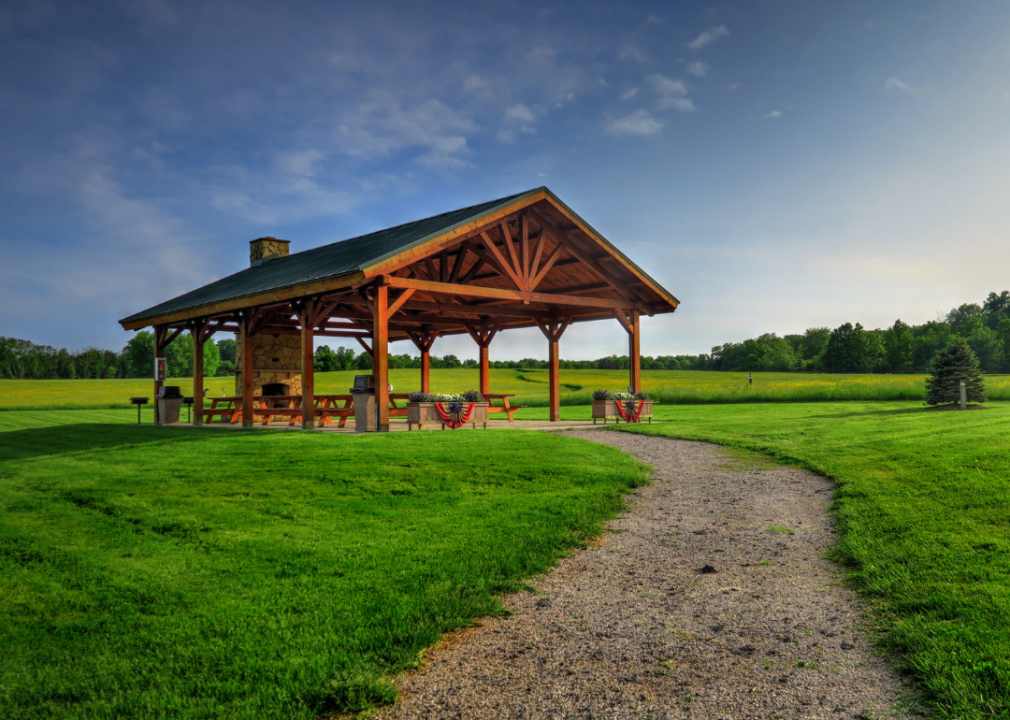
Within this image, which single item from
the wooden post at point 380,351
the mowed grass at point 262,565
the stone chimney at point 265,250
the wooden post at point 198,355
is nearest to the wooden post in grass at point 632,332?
the wooden post at point 380,351

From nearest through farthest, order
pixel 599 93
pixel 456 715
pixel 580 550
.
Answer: pixel 456 715, pixel 580 550, pixel 599 93

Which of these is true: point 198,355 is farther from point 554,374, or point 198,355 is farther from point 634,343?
point 634,343

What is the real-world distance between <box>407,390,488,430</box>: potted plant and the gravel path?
885 centimetres

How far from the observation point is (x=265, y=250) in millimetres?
24438

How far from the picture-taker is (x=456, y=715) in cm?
278

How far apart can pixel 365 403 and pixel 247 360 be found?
4969mm

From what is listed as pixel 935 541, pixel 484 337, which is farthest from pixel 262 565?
pixel 484 337

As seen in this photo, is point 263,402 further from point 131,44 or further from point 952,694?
point 952,694

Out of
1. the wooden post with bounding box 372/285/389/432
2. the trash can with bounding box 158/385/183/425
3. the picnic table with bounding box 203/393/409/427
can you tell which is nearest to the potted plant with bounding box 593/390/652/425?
the picnic table with bounding box 203/393/409/427

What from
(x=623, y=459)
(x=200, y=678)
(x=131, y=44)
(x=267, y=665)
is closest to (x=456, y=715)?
(x=267, y=665)

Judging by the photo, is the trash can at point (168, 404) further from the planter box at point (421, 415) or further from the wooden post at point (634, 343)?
the wooden post at point (634, 343)

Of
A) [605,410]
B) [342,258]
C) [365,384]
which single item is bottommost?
[605,410]

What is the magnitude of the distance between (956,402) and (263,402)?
22.7 metres

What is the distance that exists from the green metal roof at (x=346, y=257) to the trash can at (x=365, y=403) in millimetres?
2387
